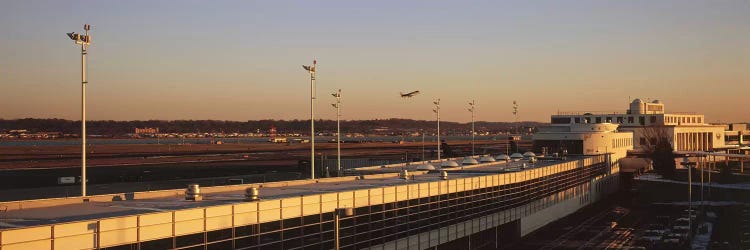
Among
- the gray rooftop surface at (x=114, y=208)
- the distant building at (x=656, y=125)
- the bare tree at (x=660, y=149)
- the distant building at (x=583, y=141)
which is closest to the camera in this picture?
the gray rooftop surface at (x=114, y=208)

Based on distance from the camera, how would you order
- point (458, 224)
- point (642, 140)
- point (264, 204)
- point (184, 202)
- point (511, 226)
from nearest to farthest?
point (264, 204), point (184, 202), point (458, 224), point (511, 226), point (642, 140)

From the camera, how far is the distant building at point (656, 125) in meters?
152

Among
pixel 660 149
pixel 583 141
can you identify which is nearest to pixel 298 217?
pixel 583 141

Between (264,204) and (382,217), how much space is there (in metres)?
10.00

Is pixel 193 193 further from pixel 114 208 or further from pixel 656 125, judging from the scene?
pixel 656 125

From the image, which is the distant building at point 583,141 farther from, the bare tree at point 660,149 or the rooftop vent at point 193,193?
the rooftop vent at point 193,193

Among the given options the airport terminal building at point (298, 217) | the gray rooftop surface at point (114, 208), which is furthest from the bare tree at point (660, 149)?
the gray rooftop surface at point (114, 208)

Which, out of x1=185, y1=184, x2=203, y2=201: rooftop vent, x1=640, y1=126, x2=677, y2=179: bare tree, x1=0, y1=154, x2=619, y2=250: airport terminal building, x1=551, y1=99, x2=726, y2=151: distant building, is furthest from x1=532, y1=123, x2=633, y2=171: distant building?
x1=185, y1=184, x2=203, y2=201: rooftop vent

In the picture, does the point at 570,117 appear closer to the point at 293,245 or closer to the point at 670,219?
the point at 670,219

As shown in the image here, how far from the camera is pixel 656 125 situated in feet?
488

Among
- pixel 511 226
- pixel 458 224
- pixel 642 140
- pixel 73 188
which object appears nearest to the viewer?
pixel 458 224

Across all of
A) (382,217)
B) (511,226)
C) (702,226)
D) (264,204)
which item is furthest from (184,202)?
(702,226)

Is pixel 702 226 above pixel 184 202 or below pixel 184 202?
below

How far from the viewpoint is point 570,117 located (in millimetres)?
156500
